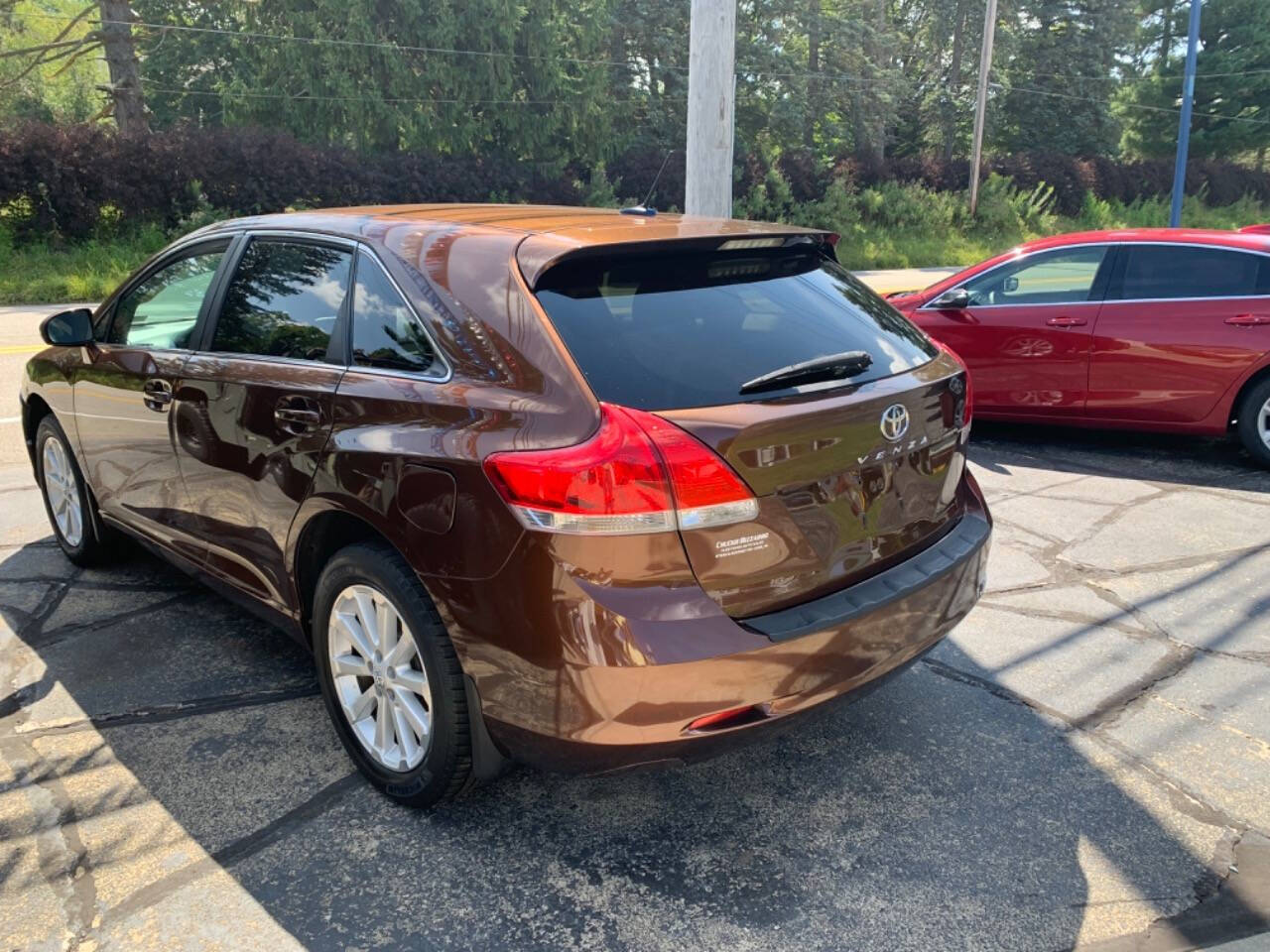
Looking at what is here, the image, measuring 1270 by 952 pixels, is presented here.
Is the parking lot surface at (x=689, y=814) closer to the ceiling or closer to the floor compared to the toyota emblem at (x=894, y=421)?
closer to the floor

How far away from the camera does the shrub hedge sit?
60.5 ft

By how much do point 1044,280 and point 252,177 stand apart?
1791cm

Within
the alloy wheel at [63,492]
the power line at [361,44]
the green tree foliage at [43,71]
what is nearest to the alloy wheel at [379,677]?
the alloy wheel at [63,492]

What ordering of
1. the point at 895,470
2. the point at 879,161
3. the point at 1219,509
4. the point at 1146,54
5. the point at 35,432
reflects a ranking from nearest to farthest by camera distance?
the point at 895,470
the point at 35,432
the point at 1219,509
the point at 879,161
the point at 1146,54

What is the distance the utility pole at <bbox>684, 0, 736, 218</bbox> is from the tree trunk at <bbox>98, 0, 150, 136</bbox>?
18.6m

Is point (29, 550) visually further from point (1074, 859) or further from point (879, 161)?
point (879, 161)

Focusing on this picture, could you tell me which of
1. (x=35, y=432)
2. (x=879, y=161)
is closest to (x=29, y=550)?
(x=35, y=432)

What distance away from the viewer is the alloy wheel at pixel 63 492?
4680mm

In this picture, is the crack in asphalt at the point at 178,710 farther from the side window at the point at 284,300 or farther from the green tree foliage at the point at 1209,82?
the green tree foliage at the point at 1209,82

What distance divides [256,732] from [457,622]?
121 centimetres

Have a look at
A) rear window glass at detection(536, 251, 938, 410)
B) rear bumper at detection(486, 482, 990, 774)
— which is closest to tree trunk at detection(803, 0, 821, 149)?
rear window glass at detection(536, 251, 938, 410)

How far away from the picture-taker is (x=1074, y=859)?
107 inches

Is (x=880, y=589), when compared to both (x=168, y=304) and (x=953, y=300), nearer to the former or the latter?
(x=168, y=304)

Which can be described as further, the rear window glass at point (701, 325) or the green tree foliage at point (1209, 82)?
the green tree foliage at point (1209, 82)
